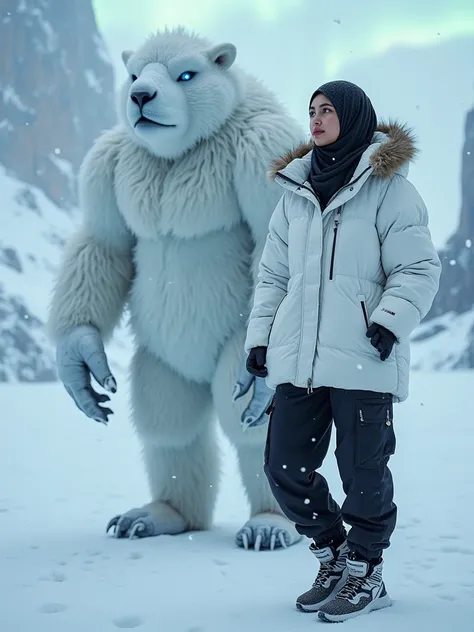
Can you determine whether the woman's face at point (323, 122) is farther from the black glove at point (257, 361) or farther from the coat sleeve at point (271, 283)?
the black glove at point (257, 361)

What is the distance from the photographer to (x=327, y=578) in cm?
117

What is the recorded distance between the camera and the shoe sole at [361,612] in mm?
1056

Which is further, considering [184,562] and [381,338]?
[184,562]

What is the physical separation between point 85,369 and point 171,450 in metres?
0.30

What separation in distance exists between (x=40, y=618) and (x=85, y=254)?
2.95 feet

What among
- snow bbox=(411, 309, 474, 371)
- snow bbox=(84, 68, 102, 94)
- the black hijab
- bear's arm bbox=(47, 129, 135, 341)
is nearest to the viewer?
the black hijab

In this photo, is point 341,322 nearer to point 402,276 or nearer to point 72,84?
point 402,276

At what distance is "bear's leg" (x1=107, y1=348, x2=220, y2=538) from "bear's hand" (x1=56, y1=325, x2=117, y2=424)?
123 mm

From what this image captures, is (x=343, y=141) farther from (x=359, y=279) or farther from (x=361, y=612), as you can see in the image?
(x=361, y=612)

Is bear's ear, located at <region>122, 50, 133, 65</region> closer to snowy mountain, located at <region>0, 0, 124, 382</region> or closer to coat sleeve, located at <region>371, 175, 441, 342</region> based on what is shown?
coat sleeve, located at <region>371, 175, 441, 342</region>

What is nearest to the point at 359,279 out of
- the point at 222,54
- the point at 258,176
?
the point at 258,176

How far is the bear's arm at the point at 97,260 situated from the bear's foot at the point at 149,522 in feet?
1.36

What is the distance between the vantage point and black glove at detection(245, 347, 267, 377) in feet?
3.91

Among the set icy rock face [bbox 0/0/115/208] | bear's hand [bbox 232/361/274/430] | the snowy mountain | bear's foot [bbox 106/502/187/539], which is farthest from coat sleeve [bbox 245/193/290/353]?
icy rock face [bbox 0/0/115/208]
